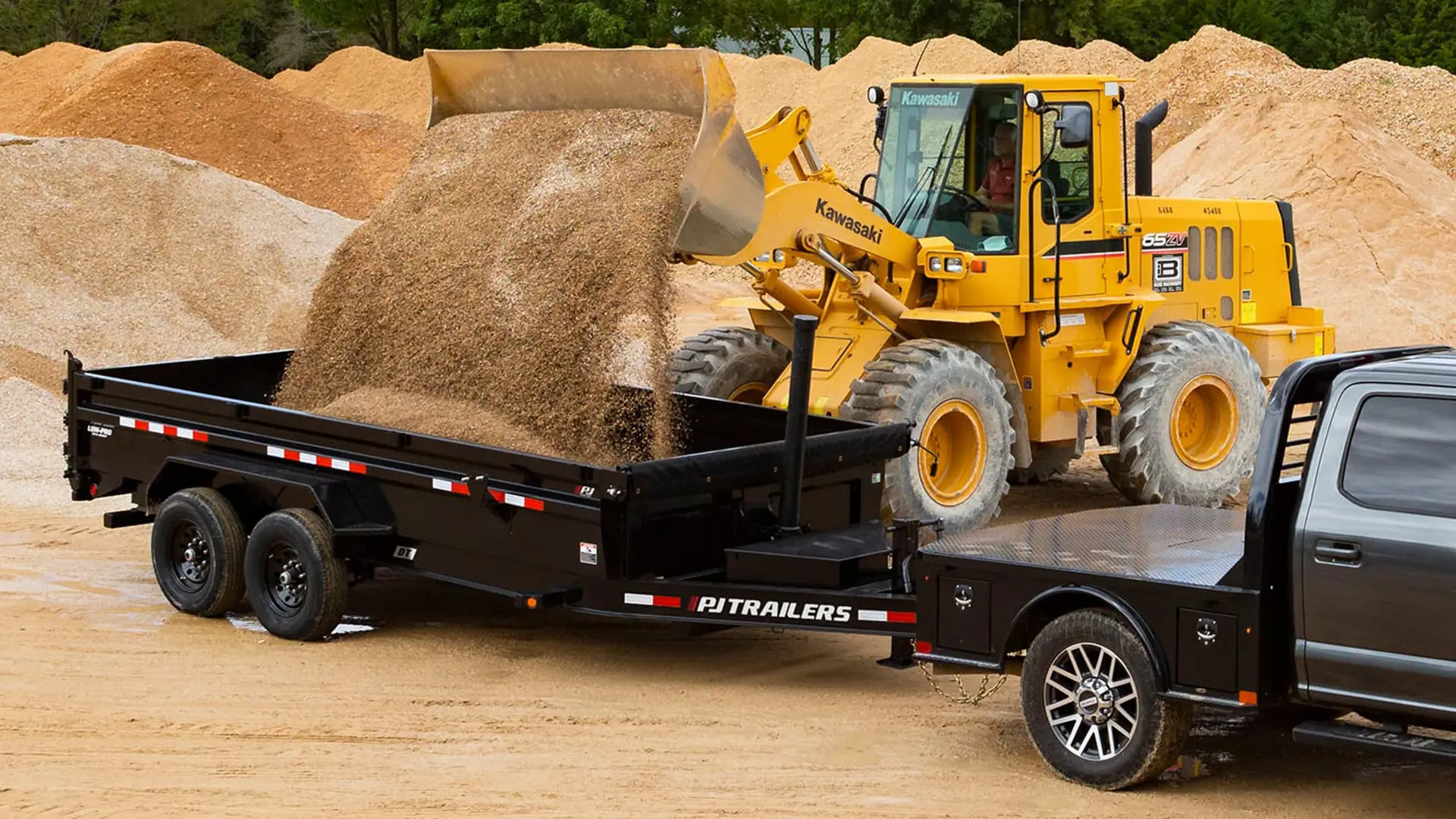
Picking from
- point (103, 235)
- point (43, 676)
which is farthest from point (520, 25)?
point (43, 676)

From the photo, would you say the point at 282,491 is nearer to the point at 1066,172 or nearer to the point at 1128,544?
the point at 1128,544

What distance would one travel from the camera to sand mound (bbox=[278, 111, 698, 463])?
9.47 metres

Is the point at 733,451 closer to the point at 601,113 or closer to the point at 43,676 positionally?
the point at 601,113

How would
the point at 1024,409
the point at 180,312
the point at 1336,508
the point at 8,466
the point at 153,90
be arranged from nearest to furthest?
1. the point at 1336,508
2. the point at 1024,409
3. the point at 8,466
4. the point at 180,312
5. the point at 153,90

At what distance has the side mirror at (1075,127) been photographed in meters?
12.2

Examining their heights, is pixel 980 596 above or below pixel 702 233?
below

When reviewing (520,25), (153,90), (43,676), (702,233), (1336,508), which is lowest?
(43,676)

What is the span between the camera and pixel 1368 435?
659 centimetres

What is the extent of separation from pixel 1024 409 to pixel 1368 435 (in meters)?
5.74

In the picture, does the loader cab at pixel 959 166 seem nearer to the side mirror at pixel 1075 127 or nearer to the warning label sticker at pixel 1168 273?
the side mirror at pixel 1075 127

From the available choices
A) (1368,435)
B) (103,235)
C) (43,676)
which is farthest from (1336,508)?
(103,235)

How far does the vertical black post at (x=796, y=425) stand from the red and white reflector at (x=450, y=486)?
148cm

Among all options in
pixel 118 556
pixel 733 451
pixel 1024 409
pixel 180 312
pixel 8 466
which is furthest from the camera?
pixel 180 312

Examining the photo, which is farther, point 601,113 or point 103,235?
point 103,235
